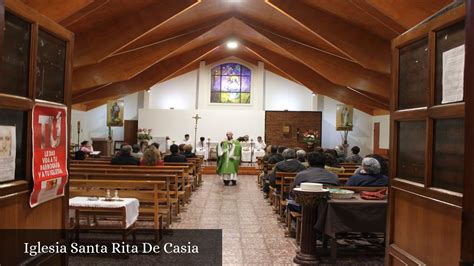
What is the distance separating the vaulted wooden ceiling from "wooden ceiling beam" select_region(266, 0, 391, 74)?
0.02 metres

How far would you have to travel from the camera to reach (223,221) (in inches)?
255

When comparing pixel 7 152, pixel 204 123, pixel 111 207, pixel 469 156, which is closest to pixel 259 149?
pixel 204 123

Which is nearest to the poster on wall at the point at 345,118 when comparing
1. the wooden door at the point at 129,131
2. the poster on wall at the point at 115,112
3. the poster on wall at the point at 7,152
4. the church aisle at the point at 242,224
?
the church aisle at the point at 242,224

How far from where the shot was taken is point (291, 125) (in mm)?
17953

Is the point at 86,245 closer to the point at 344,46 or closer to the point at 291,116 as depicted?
the point at 344,46

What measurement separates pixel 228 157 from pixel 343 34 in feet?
13.8

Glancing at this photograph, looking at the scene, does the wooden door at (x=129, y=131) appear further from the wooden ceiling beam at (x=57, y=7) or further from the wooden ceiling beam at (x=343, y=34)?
the wooden ceiling beam at (x=57, y=7)

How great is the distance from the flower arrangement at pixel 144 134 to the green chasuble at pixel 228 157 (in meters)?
6.27

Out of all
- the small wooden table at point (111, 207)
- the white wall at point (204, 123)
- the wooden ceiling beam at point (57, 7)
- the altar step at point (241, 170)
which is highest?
the wooden ceiling beam at point (57, 7)

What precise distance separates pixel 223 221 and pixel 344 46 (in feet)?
16.9

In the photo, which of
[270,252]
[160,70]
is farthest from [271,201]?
[160,70]

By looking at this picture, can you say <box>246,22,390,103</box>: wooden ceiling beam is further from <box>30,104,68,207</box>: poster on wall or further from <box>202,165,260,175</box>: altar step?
<box>30,104,68,207</box>: poster on wall

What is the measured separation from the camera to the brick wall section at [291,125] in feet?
58.8

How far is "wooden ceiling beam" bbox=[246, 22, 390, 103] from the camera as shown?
1128 cm
